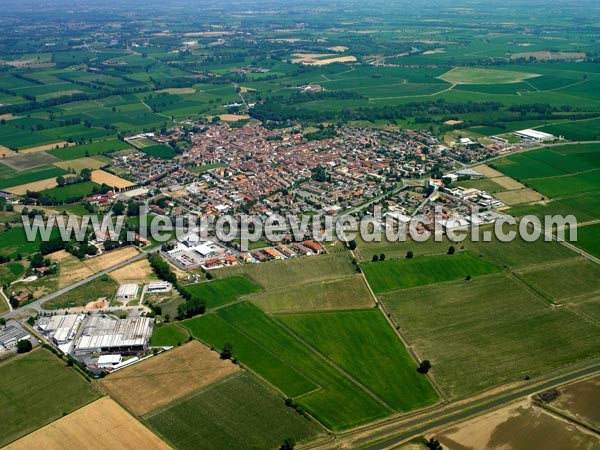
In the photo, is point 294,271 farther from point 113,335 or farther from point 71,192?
point 71,192

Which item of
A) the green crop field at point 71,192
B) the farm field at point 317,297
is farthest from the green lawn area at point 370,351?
the green crop field at point 71,192

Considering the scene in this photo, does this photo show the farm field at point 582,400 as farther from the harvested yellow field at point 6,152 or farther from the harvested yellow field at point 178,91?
the harvested yellow field at point 178,91

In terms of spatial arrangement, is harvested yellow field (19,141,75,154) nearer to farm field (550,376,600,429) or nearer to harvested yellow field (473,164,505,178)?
harvested yellow field (473,164,505,178)

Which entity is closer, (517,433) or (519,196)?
(517,433)

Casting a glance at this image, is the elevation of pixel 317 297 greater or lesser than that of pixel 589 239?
lesser

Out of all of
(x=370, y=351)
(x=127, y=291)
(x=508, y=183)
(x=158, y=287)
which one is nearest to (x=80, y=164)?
(x=127, y=291)

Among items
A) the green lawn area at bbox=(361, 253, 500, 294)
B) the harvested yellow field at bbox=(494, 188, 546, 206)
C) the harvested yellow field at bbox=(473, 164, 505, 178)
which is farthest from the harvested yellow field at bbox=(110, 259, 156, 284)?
the harvested yellow field at bbox=(473, 164, 505, 178)
